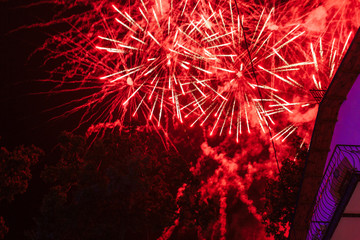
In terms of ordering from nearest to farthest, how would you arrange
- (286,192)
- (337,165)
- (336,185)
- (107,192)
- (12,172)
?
(336,185) → (107,192) → (337,165) → (12,172) → (286,192)

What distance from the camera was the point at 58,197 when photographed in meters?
8.79

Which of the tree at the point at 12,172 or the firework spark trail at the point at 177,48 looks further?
the firework spark trail at the point at 177,48

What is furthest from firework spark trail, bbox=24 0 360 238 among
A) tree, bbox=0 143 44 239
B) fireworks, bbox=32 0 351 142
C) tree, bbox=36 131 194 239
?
tree, bbox=0 143 44 239

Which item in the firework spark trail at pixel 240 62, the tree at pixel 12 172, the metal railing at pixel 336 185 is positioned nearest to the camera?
the metal railing at pixel 336 185

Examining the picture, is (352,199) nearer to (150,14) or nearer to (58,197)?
(58,197)

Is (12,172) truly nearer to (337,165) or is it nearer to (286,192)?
(286,192)

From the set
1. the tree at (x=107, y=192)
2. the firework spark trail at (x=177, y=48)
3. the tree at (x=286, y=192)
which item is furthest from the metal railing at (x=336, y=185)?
the tree at (x=107, y=192)

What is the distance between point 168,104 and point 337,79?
22.2ft

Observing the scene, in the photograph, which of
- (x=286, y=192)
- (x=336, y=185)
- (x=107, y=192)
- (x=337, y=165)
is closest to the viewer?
(x=336, y=185)

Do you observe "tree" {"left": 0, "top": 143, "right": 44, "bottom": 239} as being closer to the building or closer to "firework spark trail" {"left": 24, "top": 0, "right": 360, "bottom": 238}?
"firework spark trail" {"left": 24, "top": 0, "right": 360, "bottom": 238}

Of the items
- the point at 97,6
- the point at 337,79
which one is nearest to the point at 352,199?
the point at 337,79

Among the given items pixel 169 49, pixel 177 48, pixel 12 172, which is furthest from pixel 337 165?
pixel 12 172

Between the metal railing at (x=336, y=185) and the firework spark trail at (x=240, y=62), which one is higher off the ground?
the firework spark trail at (x=240, y=62)

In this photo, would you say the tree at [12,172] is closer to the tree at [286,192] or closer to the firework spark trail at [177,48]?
the firework spark trail at [177,48]
